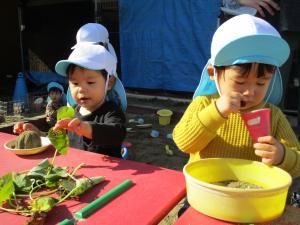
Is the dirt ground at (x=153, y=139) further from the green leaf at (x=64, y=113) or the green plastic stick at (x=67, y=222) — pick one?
the green plastic stick at (x=67, y=222)

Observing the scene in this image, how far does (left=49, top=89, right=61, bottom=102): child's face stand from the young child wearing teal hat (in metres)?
3.05

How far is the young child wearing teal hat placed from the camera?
106cm

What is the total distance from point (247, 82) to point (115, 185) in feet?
1.70

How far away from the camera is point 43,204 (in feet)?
2.98

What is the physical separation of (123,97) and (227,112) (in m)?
0.88

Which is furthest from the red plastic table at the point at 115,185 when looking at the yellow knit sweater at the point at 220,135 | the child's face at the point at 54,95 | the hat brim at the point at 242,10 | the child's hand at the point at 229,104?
the child's face at the point at 54,95

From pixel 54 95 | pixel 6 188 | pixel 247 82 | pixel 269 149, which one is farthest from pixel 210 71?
pixel 54 95

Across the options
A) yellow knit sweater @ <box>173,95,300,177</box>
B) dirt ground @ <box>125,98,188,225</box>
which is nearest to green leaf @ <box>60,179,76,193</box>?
yellow knit sweater @ <box>173,95,300,177</box>

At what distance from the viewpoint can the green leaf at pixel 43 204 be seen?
0.89 meters

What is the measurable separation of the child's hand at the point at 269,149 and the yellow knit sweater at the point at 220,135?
0.16 meters

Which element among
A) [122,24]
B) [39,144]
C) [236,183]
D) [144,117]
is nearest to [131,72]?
[122,24]

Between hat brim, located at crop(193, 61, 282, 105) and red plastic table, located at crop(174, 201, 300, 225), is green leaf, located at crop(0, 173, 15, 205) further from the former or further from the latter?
hat brim, located at crop(193, 61, 282, 105)

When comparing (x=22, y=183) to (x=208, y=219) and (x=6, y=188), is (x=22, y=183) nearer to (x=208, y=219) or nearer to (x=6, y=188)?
(x=6, y=188)

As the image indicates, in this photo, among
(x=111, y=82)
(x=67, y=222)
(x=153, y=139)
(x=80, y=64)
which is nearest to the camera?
(x=67, y=222)
